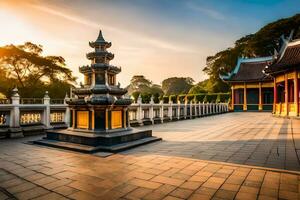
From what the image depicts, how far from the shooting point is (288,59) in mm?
19297

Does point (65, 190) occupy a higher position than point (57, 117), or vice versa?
point (57, 117)

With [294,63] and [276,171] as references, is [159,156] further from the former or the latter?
[294,63]

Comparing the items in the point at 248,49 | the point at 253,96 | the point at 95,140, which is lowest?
the point at 95,140

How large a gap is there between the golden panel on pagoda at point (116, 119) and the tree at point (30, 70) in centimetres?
2920

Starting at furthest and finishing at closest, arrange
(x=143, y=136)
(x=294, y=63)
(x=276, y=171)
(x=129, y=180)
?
(x=294, y=63) < (x=143, y=136) < (x=276, y=171) < (x=129, y=180)

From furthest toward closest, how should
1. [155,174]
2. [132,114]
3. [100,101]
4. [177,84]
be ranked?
[177,84] → [132,114] → [100,101] → [155,174]

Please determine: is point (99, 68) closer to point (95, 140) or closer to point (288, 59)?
point (95, 140)

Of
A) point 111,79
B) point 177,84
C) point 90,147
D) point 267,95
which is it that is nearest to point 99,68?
point 111,79

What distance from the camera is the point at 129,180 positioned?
4328mm

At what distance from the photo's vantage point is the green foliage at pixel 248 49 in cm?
4328

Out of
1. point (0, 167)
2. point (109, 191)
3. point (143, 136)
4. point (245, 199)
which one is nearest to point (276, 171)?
point (245, 199)

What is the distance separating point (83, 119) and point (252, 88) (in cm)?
3204

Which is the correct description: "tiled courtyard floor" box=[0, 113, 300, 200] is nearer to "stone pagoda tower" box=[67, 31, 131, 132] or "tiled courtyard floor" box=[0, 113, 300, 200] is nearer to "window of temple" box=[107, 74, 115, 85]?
"stone pagoda tower" box=[67, 31, 131, 132]

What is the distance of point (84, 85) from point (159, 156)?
15.2 feet
